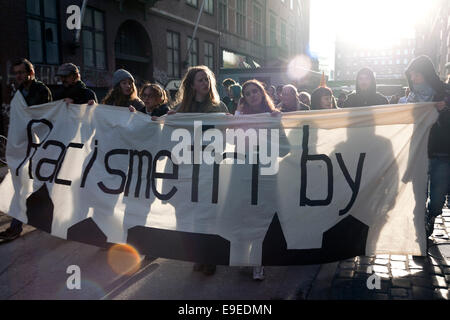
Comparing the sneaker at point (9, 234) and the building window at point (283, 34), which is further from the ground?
the building window at point (283, 34)

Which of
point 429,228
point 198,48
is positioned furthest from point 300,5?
point 429,228

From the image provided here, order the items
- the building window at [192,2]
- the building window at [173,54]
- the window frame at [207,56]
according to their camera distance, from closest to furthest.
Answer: the building window at [173,54], the building window at [192,2], the window frame at [207,56]

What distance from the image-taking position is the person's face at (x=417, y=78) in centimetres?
438

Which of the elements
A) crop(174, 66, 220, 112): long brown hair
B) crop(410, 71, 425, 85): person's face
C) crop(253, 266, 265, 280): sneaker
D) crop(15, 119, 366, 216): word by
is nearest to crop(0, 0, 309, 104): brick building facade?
crop(15, 119, 366, 216): word by

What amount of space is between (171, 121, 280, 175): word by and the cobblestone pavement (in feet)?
3.65

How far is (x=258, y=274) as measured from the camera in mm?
3764

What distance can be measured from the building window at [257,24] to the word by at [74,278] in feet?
104

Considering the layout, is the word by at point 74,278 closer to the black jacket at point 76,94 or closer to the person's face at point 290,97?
the black jacket at point 76,94

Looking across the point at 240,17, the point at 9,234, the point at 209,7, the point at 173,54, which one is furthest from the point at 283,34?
the point at 9,234

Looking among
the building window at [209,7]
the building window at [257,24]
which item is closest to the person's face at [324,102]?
the building window at [209,7]

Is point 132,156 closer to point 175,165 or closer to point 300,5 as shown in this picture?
point 175,165

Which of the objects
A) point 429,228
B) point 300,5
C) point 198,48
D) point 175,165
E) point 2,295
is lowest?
point 2,295

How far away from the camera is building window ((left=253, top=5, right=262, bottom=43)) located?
110ft

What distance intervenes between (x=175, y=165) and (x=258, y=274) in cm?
127
